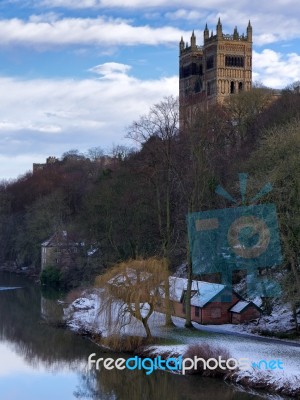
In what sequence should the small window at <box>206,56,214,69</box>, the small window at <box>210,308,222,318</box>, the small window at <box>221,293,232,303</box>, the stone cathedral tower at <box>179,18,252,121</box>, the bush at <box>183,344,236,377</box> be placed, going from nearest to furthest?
the bush at <box>183,344,236,377</box> → the small window at <box>221,293,232,303</box> → the small window at <box>210,308,222,318</box> → the stone cathedral tower at <box>179,18,252,121</box> → the small window at <box>206,56,214,69</box>

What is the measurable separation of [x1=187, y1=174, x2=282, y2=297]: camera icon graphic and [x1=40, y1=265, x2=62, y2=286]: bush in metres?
19.4

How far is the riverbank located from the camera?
22328 millimetres

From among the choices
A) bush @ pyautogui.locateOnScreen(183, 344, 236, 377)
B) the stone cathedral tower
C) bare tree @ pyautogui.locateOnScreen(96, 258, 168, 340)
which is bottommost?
bush @ pyautogui.locateOnScreen(183, 344, 236, 377)

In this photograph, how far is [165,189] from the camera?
139ft

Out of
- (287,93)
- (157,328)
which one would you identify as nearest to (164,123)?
(157,328)

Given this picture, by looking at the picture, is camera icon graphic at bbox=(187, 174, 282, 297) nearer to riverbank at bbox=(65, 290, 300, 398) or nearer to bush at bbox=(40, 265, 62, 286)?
riverbank at bbox=(65, 290, 300, 398)

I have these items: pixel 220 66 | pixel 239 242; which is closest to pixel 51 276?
pixel 239 242

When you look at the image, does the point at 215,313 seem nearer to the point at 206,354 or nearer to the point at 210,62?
the point at 206,354

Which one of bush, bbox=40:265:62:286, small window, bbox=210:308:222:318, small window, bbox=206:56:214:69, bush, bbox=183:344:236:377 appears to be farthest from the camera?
small window, bbox=206:56:214:69

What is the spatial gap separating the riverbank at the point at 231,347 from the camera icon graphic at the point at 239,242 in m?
2.91

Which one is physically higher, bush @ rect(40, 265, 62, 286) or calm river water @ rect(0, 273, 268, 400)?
bush @ rect(40, 265, 62, 286)

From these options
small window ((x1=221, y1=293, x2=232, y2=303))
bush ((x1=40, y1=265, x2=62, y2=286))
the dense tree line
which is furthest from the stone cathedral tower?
small window ((x1=221, y1=293, x2=232, y2=303))

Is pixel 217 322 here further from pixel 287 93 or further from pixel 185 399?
pixel 287 93

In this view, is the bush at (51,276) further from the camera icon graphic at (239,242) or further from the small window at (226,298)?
the small window at (226,298)
